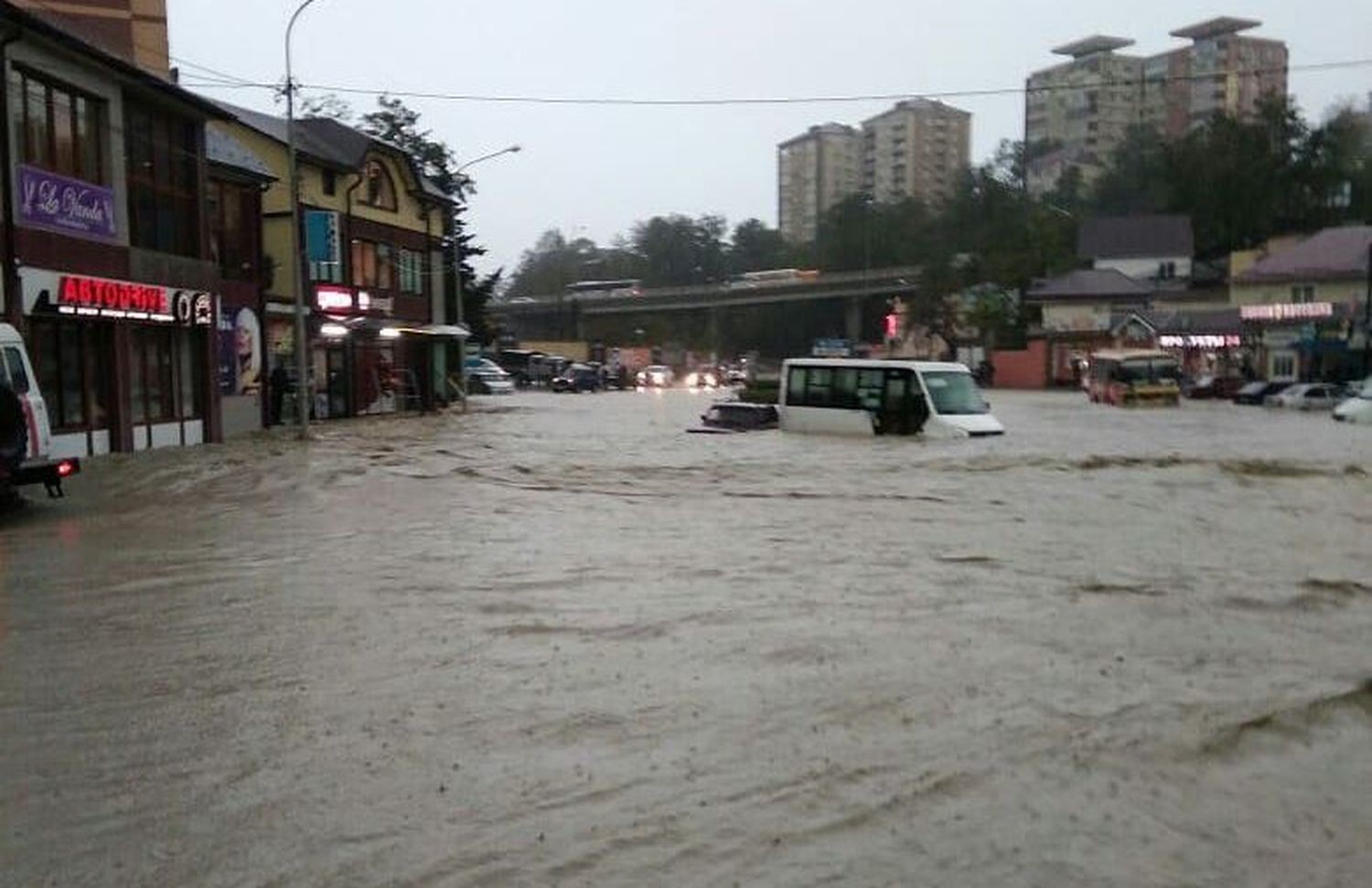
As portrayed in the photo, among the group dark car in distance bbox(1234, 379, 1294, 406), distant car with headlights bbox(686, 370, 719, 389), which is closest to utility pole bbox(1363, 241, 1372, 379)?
dark car in distance bbox(1234, 379, 1294, 406)

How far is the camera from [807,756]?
→ 20.0 feet

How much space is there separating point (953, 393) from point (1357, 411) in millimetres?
17135

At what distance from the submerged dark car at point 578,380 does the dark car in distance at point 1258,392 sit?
126ft

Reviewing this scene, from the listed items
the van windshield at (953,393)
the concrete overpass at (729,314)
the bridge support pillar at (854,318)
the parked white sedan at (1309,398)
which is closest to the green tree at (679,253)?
the concrete overpass at (729,314)

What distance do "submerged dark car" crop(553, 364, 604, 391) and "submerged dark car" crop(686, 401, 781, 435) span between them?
152 ft

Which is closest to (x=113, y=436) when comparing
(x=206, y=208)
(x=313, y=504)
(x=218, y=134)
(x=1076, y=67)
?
(x=206, y=208)

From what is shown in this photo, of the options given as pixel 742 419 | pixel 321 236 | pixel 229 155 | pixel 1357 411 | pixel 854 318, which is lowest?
pixel 1357 411

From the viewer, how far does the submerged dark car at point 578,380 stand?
77750 millimetres

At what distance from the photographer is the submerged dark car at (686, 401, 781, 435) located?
31094 millimetres

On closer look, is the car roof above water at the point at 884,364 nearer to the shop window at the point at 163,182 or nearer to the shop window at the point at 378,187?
the shop window at the point at 163,182

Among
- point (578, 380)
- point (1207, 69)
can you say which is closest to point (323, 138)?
point (578, 380)

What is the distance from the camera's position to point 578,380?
78.5m

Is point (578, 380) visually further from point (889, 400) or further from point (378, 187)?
point (889, 400)

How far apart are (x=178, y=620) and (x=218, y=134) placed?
28.3 m
